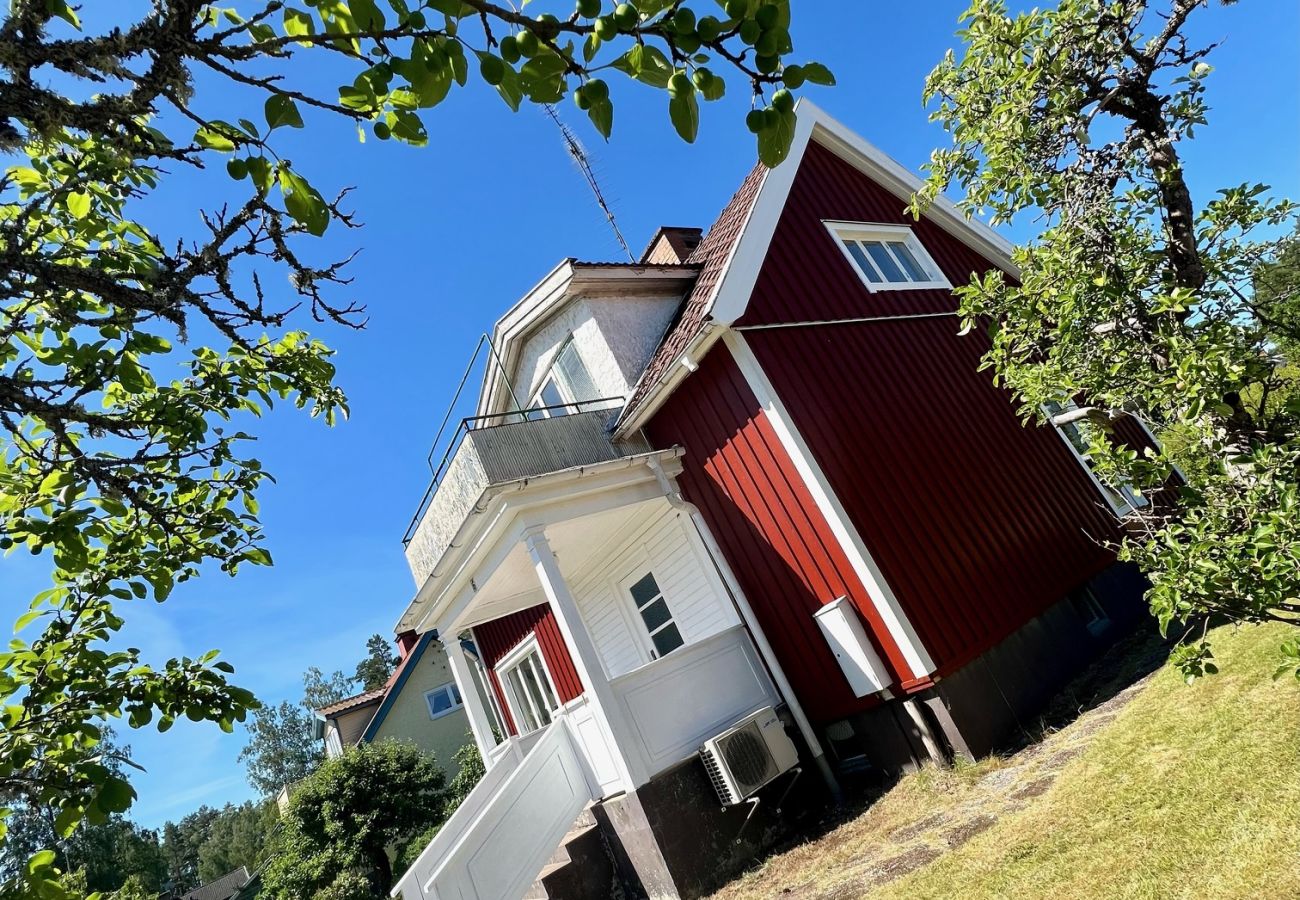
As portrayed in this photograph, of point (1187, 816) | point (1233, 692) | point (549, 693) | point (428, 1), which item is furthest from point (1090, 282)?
point (549, 693)

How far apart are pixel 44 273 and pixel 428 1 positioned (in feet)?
5.80

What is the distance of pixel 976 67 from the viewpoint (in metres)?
4.57

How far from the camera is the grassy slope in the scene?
321 centimetres

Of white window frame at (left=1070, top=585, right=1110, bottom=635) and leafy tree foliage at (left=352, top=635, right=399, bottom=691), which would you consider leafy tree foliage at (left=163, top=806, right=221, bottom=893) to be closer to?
leafy tree foliage at (left=352, top=635, right=399, bottom=691)

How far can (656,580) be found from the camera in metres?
9.20

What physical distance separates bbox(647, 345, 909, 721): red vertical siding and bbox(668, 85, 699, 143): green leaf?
587 centimetres

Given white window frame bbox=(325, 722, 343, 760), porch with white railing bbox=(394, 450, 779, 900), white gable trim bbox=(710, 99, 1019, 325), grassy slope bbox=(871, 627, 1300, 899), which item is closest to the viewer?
grassy slope bbox=(871, 627, 1300, 899)

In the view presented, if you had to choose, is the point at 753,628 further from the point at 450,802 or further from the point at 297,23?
the point at 450,802

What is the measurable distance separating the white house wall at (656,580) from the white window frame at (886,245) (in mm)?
4473

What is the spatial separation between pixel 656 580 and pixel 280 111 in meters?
8.14

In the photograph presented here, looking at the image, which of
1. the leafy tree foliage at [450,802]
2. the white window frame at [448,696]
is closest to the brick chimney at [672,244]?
the leafy tree foliage at [450,802]

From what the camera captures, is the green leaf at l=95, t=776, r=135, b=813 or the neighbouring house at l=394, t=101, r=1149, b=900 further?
the neighbouring house at l=394, t=101, r=1149, b=900

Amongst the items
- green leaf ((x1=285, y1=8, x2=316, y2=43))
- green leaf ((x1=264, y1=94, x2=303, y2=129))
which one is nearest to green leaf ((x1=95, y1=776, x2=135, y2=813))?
green leaf ((x1=264, y1=94, x2=303, y2=129))

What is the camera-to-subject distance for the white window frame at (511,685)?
11000mm
